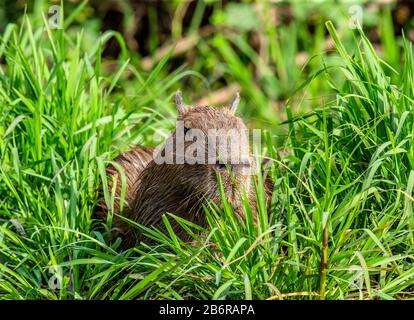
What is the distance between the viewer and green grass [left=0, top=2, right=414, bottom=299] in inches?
148

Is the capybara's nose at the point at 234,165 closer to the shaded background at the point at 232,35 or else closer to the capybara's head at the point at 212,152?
the capybara's head at the point at 212,152

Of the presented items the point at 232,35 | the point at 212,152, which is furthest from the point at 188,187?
the point at 232,35

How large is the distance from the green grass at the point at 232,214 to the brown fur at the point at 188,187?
0.30 ft

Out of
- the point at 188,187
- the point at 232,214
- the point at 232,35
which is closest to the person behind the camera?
the point at 232,214

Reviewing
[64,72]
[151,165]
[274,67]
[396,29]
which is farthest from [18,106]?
[396,29]

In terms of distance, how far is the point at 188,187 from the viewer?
4152mm

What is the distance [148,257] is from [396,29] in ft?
17.7

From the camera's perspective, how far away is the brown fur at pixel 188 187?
13.2 feet

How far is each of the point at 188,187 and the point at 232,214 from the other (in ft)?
0.94

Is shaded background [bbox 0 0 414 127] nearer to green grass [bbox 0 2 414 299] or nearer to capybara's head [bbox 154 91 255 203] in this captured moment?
green grass [bbox 0 2 414 299]

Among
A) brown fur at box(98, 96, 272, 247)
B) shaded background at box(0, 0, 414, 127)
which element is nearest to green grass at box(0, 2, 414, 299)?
brown fur at box(98, 96, 272, 247)

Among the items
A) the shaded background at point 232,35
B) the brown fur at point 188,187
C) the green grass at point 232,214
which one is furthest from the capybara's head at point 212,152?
the shaded background at point 232,35

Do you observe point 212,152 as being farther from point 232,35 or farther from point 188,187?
point 232,35
